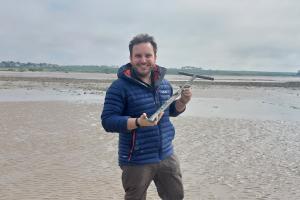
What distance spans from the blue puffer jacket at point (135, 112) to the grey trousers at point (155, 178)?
0.25 ft

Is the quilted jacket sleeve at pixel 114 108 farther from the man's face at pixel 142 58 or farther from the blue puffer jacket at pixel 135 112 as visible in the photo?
the man's face at pixel 142 58

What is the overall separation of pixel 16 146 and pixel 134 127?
8.32 m

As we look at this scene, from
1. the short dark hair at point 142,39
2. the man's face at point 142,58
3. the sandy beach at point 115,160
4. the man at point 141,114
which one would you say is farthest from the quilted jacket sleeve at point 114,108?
the sandy beach at point 115,160

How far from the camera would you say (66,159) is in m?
10.0

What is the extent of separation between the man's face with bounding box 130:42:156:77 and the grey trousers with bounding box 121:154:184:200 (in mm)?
913

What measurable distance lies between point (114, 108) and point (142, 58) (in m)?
0.55

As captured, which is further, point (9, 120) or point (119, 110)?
point (9, 120)

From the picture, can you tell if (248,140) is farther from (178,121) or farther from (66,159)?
(66,159)

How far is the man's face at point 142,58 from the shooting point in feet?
13.8

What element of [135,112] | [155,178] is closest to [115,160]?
[155,178]

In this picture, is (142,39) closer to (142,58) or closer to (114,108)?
(142,58)

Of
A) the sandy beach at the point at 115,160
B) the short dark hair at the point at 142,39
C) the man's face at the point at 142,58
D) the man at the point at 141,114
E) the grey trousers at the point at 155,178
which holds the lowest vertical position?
the sandy beach at the point at 115,160

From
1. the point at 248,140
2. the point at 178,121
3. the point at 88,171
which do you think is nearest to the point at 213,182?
the point at 88,171

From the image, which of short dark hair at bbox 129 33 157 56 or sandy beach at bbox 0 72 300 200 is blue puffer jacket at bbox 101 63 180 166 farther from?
sandy beach at bbox 0 72 300 200
